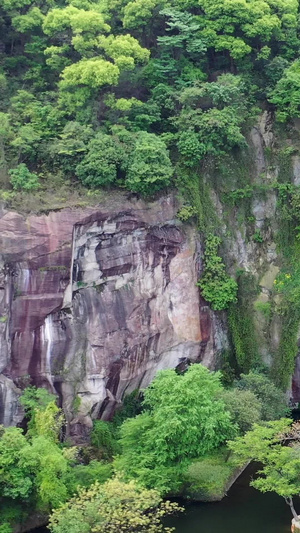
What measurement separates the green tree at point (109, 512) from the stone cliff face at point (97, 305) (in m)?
4.52

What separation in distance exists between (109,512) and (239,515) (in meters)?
4.20

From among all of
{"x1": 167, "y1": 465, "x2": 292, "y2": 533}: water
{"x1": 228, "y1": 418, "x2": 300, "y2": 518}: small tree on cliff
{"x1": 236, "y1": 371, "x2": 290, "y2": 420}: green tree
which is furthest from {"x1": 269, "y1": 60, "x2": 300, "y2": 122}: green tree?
{"x1": 167, "y1": 465, "x2": 292, "y2": 533}: water

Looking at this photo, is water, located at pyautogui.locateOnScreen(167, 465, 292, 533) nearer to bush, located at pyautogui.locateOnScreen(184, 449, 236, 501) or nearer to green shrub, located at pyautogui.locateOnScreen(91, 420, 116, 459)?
bush, located at pyautogui.locateOnScreen(184, 449, 236, 501)

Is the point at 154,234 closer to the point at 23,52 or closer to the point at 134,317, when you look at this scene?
the point at 134,317

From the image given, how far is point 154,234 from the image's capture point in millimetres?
20859

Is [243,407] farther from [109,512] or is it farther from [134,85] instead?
[134,85]

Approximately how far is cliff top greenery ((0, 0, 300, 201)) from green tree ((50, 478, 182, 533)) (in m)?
8.94

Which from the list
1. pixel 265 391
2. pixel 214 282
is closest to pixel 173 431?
pixel 265 391

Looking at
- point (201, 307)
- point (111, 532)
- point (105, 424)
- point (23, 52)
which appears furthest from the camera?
point (23, 52)

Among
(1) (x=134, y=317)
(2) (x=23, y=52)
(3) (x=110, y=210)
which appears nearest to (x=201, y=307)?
(1) (x=134, y=317)

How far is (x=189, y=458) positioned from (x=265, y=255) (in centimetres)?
841

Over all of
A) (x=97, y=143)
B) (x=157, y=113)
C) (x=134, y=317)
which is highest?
(x=157, y=113)

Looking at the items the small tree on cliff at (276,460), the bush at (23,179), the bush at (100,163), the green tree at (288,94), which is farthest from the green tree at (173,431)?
the green tree at (288,94)

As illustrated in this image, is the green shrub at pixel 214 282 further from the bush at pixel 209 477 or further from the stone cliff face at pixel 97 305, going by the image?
the bush at pixel 209 477
